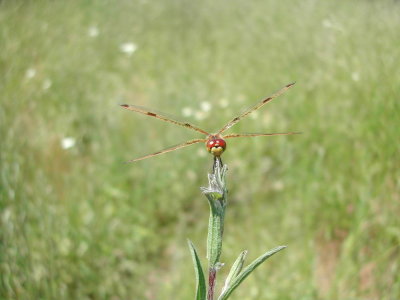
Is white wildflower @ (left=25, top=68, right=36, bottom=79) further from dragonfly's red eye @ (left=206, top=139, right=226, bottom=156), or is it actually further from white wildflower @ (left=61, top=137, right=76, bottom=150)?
dragonfly's red eye @ (left=206, top=139, right=226, bottom=156)

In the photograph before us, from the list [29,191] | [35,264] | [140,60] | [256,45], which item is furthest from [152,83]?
[35,264]

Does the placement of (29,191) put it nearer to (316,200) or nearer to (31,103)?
(31,103)

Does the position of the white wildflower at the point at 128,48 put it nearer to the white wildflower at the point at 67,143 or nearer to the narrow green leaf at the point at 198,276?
the white wildflower at the point at 67,143

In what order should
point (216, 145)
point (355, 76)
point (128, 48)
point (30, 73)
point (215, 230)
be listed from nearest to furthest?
1. point (216, 145)
2. point (215, 230)
3. point (355, 76)
4. point (30, 73)
5. point (128, 48)

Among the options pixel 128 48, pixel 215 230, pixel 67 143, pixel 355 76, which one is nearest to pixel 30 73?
pixel 67 143

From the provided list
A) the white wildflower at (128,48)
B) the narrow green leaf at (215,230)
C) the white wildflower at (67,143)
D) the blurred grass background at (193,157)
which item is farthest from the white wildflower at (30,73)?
the narrow green leaf at (215,230)

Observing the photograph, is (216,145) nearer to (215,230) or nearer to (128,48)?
(215,230)

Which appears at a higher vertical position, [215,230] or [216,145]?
[216,145]

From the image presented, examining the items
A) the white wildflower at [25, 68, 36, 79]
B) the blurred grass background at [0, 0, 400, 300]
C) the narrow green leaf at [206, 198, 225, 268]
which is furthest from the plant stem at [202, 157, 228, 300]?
the white wildflower at [25, 68, 36, 79]
